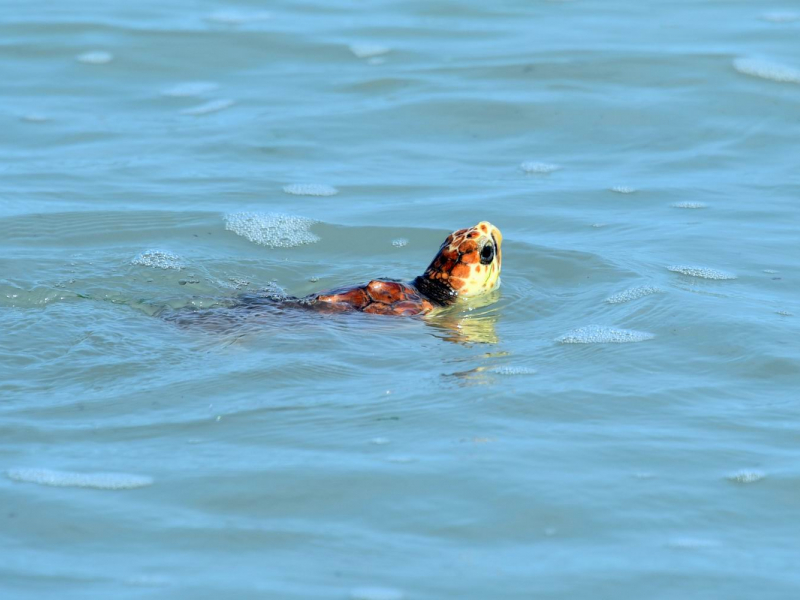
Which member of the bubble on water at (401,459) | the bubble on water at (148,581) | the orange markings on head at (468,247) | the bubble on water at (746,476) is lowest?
the bubble on water at (746,476)

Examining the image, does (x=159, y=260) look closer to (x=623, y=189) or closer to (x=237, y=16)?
(x=623, y=189)

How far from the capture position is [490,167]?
907 centimetres

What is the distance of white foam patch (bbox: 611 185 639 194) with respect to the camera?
8.44 m

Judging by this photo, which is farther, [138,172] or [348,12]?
[348,12]

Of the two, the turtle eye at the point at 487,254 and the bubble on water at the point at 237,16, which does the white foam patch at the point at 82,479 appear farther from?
the bubble on water at the point at 237,16

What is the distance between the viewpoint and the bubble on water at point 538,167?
8.95m

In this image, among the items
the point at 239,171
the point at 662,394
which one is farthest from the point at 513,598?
the point at 239,171

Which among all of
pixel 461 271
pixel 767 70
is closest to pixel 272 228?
pixel 461 271

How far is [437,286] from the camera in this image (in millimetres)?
6480

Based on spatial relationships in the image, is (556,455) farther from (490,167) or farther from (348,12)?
(348,12)

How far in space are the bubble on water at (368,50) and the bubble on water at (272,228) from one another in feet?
14.0

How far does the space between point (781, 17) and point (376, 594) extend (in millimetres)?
11050

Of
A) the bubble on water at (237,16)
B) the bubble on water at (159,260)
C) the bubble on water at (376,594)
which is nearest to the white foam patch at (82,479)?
the bubble on water at (376,594)

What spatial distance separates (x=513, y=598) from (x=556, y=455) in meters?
0.98
